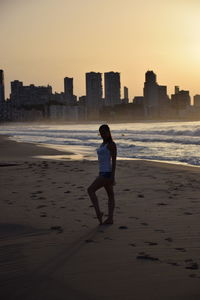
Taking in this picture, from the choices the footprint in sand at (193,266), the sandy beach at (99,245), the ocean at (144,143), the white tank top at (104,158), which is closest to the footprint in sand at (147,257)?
the sandy beach at (99,245)

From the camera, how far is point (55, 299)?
4.18 metres

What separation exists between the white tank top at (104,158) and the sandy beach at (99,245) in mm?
1065

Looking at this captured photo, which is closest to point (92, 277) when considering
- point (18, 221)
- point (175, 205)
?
point (18, 221)

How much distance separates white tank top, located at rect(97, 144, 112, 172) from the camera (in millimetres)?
7145

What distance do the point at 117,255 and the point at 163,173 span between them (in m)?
9.41

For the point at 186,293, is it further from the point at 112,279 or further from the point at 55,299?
the point at 55,299

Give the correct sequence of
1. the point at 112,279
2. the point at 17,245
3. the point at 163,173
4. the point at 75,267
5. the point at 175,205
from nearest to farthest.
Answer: the point at 112,279, the point at 75,267, the point at 17,245, the point at 175,205, the point at 163,173

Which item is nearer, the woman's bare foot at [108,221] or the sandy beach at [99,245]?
the sandy beach at [99,245]

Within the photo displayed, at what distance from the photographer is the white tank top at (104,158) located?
23.4ft

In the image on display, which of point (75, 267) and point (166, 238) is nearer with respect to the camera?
point (75, 267)

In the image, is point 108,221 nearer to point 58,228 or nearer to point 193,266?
point 58,228

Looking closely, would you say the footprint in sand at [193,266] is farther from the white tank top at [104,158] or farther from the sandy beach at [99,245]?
the white tank top at [104,158]

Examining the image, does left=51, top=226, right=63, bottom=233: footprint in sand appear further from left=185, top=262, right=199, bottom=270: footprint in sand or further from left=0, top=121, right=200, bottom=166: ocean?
left=0, top=121, right=200, bottom=166: ocean

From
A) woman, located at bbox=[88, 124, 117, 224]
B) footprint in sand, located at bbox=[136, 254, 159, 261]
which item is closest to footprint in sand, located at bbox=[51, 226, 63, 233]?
woman, located at bbox=[88, 124, 117, 224]
